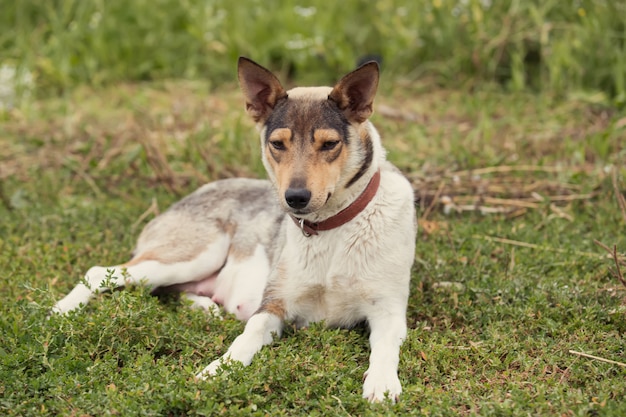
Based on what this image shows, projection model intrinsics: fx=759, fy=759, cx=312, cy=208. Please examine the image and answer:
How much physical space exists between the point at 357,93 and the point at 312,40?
17.7ft

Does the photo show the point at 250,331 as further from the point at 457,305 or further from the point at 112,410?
the point at 457,305

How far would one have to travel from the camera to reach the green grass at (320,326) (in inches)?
144

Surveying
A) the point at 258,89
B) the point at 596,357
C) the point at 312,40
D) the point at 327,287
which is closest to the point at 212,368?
the point at 327,287

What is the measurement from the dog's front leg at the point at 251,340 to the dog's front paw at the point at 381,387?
64 centimetres

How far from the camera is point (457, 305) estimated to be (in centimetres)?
466

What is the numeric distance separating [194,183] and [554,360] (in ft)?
12.6

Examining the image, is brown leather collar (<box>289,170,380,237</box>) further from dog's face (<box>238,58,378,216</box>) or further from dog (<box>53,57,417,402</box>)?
dog's face (<box>238,58,378,216</box>)

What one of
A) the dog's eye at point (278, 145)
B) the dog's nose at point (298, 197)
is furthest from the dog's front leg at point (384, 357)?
the dog's eye at point (278, 145)

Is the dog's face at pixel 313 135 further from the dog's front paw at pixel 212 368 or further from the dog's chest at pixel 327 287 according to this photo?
the dog's front paw at pixel 212 368

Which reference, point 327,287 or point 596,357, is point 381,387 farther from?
point 596,357

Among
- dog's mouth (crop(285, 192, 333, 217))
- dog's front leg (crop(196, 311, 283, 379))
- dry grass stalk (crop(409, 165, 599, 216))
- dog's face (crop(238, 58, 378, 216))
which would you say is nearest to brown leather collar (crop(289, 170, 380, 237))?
dog's face (crop(238, 58, 378, 216))

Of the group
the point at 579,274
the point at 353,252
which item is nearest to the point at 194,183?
the point at 353,252

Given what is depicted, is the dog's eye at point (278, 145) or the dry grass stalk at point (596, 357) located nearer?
the dry grass stalk at point (596, 357)

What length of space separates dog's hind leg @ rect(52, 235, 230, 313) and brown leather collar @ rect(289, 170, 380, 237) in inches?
38.0
